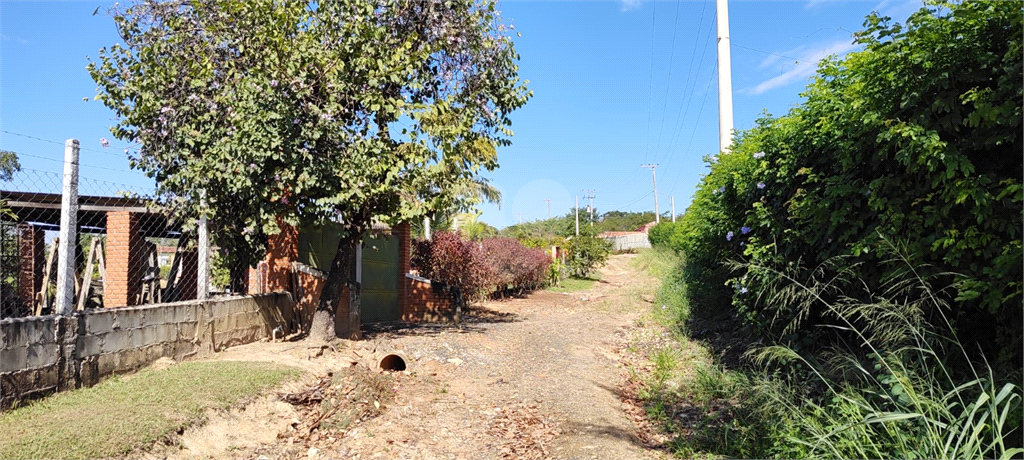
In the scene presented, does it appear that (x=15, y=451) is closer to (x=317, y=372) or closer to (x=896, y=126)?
(x=317, y=372)

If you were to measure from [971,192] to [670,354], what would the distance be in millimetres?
5987

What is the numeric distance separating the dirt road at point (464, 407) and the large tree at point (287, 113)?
1.76m

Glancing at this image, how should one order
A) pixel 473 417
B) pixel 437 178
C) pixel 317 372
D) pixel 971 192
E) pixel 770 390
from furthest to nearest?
pixel 437 178 < pixel 317 372 < pixel 473 417 < pixel 770 390 < pixel 971 192

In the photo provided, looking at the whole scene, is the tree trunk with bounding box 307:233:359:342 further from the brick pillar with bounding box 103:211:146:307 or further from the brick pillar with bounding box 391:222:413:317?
the brick pillar with bounding box 391:222:413:317

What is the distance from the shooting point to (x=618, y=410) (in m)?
6.75

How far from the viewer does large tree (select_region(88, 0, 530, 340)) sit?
7770 millimetres

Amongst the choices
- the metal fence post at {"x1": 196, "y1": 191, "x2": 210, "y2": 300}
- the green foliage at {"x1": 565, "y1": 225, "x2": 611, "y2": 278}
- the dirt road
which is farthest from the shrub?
the metal fence post at {"x1": 196, "y1": 191, "x2": 210, "y2": 300}

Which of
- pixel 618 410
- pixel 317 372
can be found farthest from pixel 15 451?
pixel 618 410

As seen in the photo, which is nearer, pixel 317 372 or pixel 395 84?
pixel 317 372

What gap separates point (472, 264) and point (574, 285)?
35.5ft

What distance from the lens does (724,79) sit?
11.6 meters

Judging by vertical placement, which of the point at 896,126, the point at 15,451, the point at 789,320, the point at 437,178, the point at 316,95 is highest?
the point at 316,95

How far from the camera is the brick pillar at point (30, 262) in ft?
35.6

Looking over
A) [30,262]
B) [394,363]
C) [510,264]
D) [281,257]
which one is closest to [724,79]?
[394,363]
